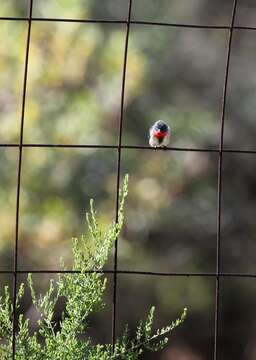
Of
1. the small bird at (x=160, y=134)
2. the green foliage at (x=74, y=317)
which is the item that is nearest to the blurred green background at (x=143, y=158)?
the small bird at (x=160, y=134)

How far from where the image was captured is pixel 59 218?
6.21 metres

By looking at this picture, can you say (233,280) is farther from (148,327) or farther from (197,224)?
(148,327)

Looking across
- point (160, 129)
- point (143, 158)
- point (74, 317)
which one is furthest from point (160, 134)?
point (143, 158)

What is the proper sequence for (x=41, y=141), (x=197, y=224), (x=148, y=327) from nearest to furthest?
(x=148, y=327) < (x=41, y=141) < (x=197, y=224)

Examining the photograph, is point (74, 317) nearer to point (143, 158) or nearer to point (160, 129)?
point (160, 129)

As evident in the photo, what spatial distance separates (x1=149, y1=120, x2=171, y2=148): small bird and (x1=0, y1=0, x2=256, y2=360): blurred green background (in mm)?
3387

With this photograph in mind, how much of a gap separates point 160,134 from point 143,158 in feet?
12.0

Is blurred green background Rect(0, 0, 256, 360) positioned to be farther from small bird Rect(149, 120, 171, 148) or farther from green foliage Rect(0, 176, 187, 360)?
green foliage Rect(0, 176, 187, 360)

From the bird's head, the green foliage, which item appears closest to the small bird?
the bird's head

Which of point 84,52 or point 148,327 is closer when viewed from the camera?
point 148,327

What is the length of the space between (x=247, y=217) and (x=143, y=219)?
0.72 m

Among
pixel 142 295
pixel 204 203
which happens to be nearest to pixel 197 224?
pixel 204 203

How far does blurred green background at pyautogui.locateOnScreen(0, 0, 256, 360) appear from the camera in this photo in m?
6.14

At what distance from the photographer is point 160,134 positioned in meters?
Answer: 2.55
